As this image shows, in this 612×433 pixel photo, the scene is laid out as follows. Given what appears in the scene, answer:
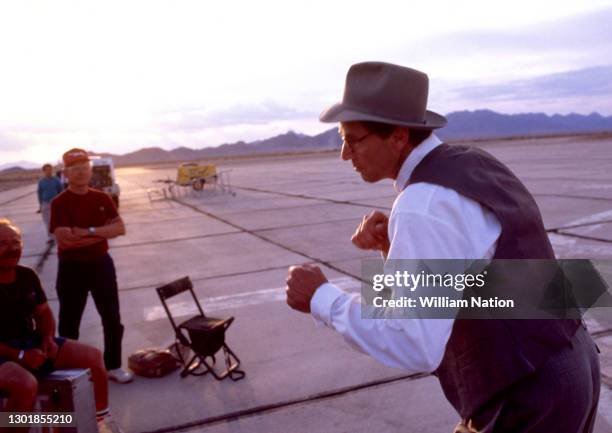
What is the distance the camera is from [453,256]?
166 centimetres

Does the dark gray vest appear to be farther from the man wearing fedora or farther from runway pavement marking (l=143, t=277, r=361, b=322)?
runway pavement marking (l=143, t=277, r=361, b=322)

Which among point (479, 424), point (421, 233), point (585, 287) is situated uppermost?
point (421, 233)

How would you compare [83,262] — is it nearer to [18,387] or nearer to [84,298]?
[84,298]

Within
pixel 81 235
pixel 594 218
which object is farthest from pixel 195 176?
pixel 81 235

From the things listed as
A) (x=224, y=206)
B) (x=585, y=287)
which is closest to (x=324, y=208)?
(x=224, y=206)

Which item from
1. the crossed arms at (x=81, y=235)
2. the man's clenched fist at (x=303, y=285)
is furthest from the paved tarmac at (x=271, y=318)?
the man's clenched fist at (x=303, y=285)

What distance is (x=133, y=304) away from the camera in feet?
24.0

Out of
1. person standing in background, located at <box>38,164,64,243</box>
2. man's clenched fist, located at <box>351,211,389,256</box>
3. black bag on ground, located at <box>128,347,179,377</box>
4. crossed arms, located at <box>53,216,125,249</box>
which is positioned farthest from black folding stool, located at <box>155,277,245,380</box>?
person standing in background, located at <box>38,164,64,243</box>

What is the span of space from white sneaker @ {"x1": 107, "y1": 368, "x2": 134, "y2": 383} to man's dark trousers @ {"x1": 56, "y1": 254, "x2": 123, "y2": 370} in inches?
1.6

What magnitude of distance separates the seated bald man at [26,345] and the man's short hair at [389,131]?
2.52m

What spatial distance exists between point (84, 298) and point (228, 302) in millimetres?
2177

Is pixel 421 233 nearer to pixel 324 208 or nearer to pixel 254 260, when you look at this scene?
pixel 254 260

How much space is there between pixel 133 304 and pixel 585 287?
6098 mm

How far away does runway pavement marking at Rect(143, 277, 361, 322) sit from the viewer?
677 cm
